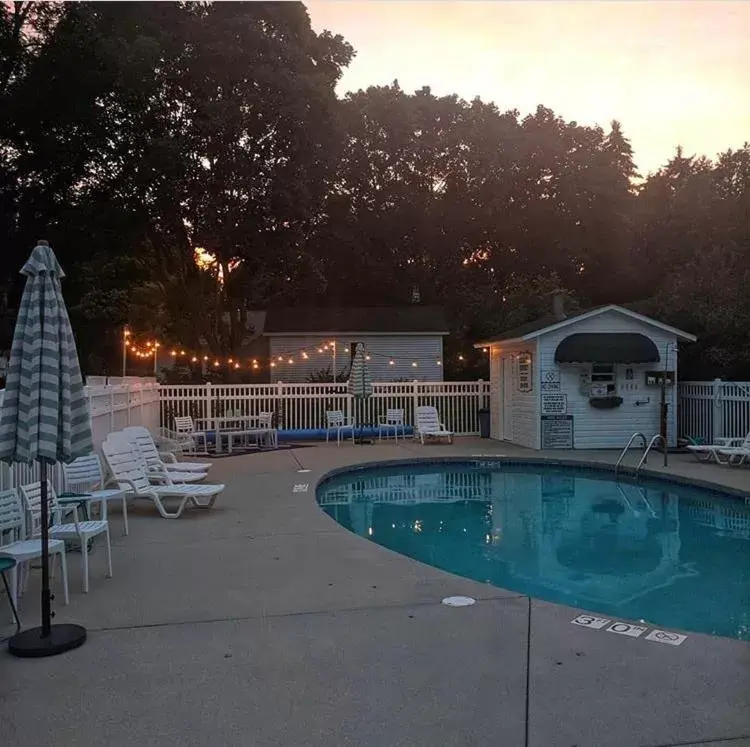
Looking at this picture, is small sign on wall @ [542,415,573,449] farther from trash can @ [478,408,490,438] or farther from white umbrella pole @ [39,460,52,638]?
white umbrella pole @ [39,460,52,638]

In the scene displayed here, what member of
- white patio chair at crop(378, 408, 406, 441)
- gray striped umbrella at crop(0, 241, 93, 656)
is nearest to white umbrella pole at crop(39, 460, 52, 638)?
gray striped umbrella at crop(0, 241, 93, 656)

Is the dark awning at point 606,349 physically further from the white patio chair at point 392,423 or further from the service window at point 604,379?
the white patio chair at point 392,423

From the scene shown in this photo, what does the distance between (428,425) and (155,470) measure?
325 inches

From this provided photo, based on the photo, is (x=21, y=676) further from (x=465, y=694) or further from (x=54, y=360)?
(x=465, y=694)

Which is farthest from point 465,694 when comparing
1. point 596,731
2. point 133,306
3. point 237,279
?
point 133,306

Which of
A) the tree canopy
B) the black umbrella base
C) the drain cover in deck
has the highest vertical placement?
the tree canopy

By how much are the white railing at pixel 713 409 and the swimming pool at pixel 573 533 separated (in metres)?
3.29

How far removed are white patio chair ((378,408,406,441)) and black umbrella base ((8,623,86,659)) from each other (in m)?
12.6

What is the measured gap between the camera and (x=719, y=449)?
12.1m

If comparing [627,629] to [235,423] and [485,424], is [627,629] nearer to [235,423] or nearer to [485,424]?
[485,424]

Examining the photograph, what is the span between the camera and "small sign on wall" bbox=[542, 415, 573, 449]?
49.4 feet

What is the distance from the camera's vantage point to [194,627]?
176 inches

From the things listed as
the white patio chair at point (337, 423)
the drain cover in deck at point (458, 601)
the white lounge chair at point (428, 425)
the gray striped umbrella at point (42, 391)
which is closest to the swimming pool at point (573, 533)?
the drain cover in deck at point (458, 601)

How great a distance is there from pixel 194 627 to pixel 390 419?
12838 mm
